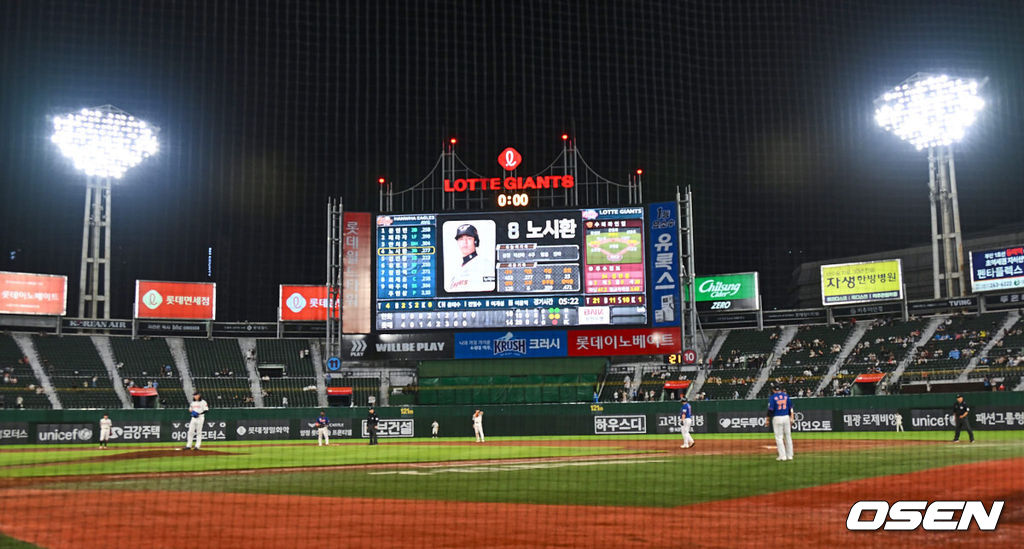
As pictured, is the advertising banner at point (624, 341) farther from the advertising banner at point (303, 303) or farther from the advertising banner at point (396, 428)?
the advertising banner at point (303, 303)

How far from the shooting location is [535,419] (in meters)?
36.0

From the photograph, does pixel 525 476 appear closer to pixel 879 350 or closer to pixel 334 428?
pixel 334 428

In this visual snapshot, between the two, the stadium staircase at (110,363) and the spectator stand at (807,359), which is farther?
the spectator stand at (807,359)

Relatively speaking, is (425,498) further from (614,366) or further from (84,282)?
(84,282)

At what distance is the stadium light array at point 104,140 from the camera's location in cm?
4272

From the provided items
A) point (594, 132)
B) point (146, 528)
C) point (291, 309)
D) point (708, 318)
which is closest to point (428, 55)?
point (594, 132)

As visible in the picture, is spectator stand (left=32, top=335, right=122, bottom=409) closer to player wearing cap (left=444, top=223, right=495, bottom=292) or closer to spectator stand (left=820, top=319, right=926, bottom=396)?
player wearing cap (left=444, top=223, right=495, bottom=292)

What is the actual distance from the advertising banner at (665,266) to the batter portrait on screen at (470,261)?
6.80m

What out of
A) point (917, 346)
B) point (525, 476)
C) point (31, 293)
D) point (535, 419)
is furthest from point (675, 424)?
point (31, 293)

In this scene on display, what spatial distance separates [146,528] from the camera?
362 inches

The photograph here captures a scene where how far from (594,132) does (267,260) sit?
873 inches

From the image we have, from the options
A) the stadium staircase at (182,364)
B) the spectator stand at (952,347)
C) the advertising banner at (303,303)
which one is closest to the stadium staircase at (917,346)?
the spectator stand at (952,347)

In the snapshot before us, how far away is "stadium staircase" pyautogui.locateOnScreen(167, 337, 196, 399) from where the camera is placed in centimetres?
4250

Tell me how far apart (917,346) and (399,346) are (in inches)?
1000
